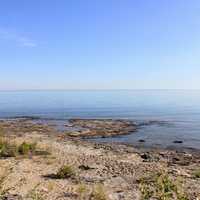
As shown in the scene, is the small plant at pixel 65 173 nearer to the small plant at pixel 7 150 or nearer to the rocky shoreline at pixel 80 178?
the rocky shoreline at pixel 80 178

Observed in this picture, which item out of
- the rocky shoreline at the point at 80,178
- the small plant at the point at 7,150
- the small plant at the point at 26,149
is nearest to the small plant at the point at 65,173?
the rocky shoreline at the point at 80,178

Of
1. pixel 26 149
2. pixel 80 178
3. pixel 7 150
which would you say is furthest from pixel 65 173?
pixel 26 149

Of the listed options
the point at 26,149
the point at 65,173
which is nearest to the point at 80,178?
the point at 65,173

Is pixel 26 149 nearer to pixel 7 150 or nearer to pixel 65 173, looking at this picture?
pixel 7 150

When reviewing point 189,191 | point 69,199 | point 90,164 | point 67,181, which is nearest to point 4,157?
point 90,164

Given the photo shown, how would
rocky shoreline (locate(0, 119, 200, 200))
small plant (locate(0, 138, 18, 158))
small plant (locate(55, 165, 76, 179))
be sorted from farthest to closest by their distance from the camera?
small plant (locate(0, 138, 18, 158)), small plant (locate(55, 165, 76, 179)), rocky shoreline (locate(0, 119, 200, 200))

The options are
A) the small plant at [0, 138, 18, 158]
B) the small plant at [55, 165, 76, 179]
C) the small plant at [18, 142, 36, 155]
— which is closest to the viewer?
the small plant at [55, 165, 76, 179]

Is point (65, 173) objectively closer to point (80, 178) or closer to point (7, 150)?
point (80, 178)

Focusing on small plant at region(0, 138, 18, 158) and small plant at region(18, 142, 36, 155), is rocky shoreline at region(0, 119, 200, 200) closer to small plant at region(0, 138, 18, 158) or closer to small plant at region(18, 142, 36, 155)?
small plant at region(18, 142, 36, 155)

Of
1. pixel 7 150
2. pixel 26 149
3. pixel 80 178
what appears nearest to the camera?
pixel 80 178

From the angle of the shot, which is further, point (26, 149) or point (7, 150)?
point (26, 149)

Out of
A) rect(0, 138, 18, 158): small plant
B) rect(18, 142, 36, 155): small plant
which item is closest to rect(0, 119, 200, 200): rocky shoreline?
rect(18, 142, 36, 155): small plant

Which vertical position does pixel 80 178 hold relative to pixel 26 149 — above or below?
below

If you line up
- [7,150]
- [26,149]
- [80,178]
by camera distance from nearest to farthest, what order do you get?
[80,178]
[7,150]
[26,149]
